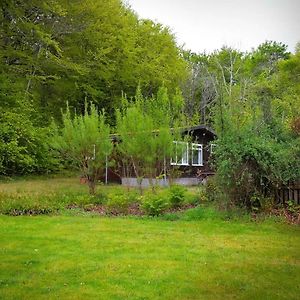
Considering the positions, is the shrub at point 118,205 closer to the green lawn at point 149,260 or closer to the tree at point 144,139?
the green lawn at point 149,260

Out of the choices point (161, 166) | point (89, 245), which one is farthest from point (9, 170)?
point (89, 245)

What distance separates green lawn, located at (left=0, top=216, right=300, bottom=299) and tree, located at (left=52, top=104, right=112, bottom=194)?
4404 mm

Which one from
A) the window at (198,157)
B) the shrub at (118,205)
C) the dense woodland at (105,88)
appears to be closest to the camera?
the dense woodland at (105,88)

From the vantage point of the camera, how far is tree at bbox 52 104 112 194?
13.5 m

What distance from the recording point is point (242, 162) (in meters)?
10.1

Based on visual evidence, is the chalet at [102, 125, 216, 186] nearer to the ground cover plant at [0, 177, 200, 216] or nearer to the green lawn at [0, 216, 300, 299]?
the ground cover plant at [0, 177, 200, 216]

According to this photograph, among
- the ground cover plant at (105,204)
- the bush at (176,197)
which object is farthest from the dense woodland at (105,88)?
the ground cover plant at (105,204)

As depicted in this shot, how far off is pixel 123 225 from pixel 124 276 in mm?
4001

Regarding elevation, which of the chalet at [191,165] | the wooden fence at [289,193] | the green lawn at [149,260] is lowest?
the green lawn at [149,260]

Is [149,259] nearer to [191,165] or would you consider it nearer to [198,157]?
[191,165]

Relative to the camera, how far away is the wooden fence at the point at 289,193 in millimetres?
10266

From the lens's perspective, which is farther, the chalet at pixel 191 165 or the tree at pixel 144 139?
the chalet at pixel 191 165

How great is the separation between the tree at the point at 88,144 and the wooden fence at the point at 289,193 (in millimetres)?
5500

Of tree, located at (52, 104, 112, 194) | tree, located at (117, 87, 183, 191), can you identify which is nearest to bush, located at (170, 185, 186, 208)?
tree, located at (117, 87, 183, 191)
